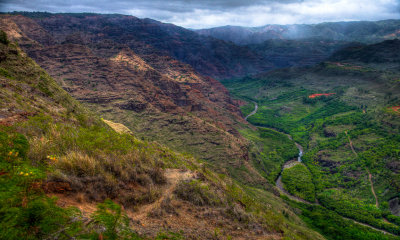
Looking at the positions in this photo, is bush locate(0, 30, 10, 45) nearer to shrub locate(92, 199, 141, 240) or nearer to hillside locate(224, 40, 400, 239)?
shrub locate(92, 199, 141, 240)

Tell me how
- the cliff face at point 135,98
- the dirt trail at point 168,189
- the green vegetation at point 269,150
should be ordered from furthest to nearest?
the green vegetation at point 269,150
the cliff face at point 135,98
the dirt trail at point 168,189

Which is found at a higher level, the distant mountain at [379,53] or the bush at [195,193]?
the distant mountain at [379,53]

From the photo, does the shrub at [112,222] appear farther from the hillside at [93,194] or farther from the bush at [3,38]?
the bush at [3,38]

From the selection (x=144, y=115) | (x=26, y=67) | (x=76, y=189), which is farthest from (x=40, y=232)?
(x=144, y=115)

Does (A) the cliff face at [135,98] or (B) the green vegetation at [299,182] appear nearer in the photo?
(A) the cliff face at [135,98]

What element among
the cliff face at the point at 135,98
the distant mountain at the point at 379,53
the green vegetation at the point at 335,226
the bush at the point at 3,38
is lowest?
the green vegetation at the point at 335,226

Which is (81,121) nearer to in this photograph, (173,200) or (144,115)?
(173,200)

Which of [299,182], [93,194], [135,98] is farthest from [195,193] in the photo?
[299,182]

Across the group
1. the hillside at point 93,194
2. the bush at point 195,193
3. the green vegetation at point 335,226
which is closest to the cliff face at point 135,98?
the green vegetation at point 335,226
